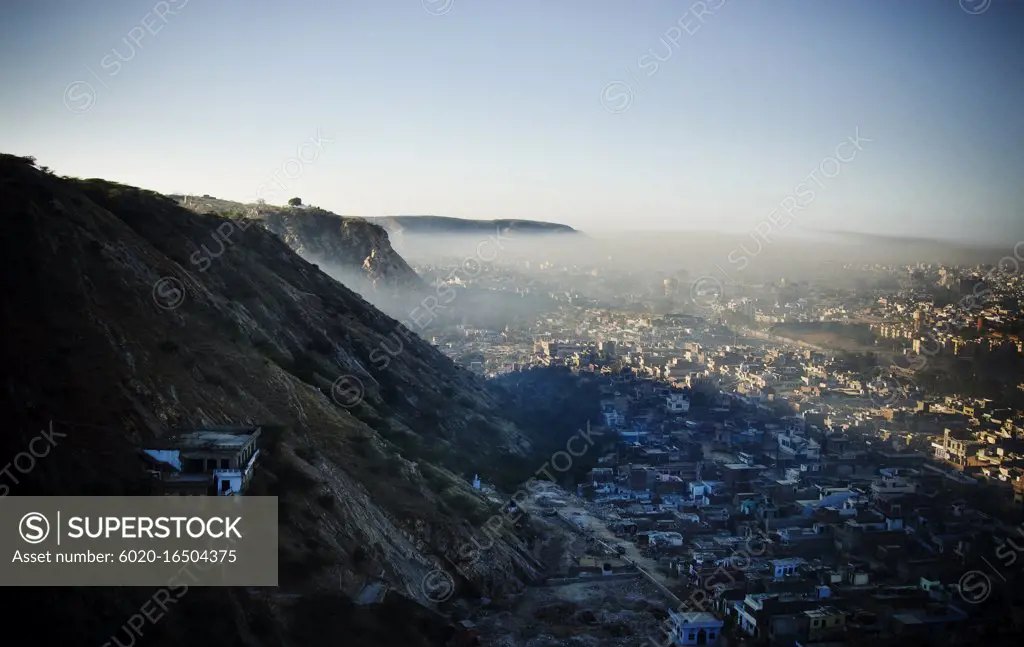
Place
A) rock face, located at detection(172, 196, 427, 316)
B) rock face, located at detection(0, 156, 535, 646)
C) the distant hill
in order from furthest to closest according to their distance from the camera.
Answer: the distant hill
rock face, located at detection(172, 196, 427, 316)
rock face, located at detection(0, 156, 535, 646)

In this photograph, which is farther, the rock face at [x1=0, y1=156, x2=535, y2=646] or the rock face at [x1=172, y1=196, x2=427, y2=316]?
the rock face at [x1=172, y1=196, x2=427, y2=316]

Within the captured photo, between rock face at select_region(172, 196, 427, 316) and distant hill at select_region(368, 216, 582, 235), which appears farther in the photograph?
distant hill at select_region(368, 216, 582, 235)

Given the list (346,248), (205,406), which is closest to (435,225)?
(346,248)

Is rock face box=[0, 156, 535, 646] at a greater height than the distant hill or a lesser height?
lesser

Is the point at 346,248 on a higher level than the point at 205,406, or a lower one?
higher

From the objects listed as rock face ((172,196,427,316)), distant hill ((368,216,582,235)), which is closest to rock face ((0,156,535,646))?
rock face ((172,196,427,316))

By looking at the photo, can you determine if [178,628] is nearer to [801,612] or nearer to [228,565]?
[228,565]

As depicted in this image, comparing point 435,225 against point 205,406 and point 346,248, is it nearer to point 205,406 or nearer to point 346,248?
point 346,248

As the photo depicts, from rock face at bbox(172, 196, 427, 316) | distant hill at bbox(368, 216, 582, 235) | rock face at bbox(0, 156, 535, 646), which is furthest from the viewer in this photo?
distant hill at bbox(368, 216, 582, 235)

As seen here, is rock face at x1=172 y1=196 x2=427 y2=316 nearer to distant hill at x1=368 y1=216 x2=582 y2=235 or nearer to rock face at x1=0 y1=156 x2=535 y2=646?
rock face at x1=0 y1=156 x2=535 y2=646
